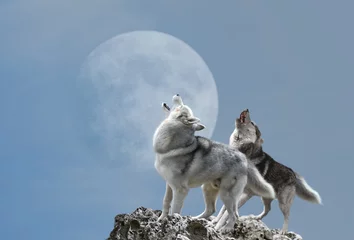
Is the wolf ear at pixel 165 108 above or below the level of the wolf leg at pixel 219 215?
Result: above

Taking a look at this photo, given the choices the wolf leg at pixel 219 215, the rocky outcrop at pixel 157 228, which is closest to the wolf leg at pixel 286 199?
the wolf leg at pixel 219 215

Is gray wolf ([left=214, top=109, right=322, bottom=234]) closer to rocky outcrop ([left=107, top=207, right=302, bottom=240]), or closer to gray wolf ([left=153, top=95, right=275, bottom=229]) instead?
gray wolf ([left=153, top=95, right=275, bottom=229])

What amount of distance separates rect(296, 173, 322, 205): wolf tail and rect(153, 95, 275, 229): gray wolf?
270 cm

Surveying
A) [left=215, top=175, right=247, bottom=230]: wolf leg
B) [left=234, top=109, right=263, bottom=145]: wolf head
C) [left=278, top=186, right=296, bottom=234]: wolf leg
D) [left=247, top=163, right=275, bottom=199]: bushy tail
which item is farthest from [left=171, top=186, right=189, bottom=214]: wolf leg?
[left=278, top=186, right=296, bottom=234]: wolf leg

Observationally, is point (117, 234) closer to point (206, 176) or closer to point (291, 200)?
point (206, 176)

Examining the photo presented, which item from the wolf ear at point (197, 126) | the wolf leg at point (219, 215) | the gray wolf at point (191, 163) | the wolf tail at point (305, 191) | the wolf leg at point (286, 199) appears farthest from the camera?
the wolf tail at point (305, 191)

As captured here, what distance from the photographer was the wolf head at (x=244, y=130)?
16.7 meters

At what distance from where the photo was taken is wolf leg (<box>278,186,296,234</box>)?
1684 centimetres

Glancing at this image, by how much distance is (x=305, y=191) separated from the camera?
17.5 metres

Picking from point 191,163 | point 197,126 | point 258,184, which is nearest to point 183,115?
point 197,126

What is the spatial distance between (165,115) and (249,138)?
2243 millimetres

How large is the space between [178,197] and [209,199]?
1.07 meters

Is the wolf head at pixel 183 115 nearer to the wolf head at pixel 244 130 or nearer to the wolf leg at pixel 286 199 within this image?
the wolf head at pixel 244 130

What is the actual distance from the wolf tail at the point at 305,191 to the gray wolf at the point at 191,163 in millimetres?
2705
